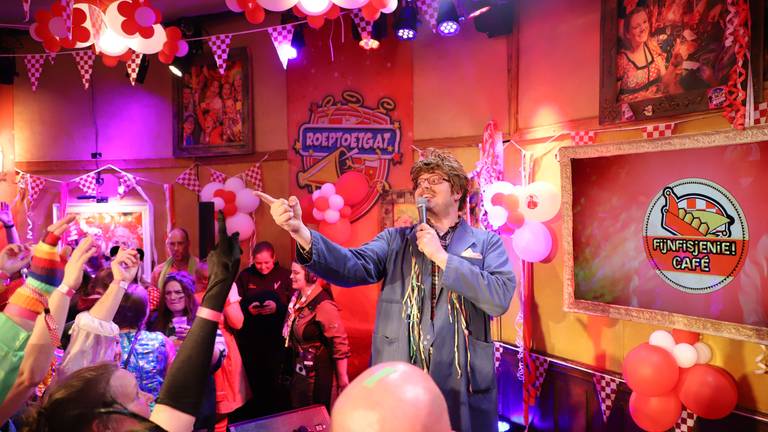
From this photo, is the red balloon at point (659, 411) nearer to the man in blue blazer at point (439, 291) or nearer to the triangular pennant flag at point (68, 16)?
the man in blue blazer at point (439, 291)

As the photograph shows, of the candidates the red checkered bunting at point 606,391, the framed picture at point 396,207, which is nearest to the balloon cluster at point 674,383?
the red checkered bunting at point 606,391

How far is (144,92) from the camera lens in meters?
6.27

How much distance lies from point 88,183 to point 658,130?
620 centimetres

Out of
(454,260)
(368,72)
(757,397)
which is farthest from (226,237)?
(368,72)

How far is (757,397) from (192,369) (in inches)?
129

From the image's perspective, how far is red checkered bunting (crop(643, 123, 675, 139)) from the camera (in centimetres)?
330

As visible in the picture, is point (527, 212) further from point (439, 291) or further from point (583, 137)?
point (439, 291)

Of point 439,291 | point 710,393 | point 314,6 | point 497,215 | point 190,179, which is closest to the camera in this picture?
point 439,291

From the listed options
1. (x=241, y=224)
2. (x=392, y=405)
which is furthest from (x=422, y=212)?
(x=241, y=224)

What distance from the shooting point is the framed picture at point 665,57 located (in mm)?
3018

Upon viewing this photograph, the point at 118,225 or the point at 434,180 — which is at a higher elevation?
the point at 434,180

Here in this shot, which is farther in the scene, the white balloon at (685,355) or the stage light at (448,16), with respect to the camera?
the stage light at (448,16)

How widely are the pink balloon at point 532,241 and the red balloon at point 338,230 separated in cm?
176

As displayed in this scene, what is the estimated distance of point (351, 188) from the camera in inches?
198
